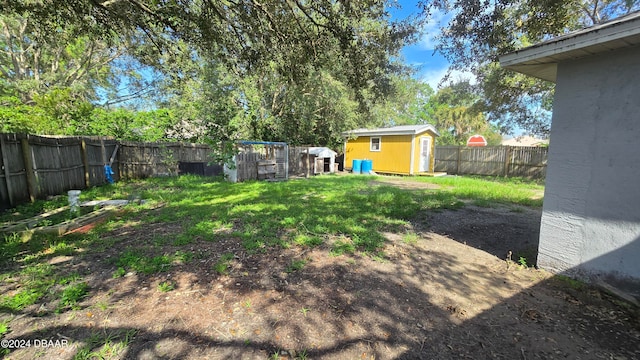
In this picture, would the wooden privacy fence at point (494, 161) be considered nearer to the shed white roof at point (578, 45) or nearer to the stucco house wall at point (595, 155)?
the shed white roof at point (578, 45)

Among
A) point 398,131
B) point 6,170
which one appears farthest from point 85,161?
point 398,131

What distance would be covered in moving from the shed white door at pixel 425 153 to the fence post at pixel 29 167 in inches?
609

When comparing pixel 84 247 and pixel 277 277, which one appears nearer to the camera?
pixel 277 277

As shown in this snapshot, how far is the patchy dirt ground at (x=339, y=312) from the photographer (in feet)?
6.65

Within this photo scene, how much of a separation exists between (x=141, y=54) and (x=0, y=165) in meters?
4.16

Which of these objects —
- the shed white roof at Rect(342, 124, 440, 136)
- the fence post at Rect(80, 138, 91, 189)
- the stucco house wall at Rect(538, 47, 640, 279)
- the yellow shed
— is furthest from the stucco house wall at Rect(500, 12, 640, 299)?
the yellow shed

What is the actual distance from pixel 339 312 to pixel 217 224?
3.24m

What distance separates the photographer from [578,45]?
2.76 metres

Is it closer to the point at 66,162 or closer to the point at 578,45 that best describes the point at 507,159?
the point at 578,45

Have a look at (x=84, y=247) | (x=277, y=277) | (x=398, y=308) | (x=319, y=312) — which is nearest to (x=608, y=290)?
(x=398, y=308)

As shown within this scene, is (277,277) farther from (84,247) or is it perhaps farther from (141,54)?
(141,54)

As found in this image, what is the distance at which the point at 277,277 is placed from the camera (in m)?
3.06

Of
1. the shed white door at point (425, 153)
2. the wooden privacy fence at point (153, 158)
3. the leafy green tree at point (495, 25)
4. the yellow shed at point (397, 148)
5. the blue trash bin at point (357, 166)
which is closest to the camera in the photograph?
the leafy green tree at point (495, 25)

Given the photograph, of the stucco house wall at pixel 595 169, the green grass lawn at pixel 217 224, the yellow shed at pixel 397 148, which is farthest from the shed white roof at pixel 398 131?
the stucco house wall at pixel 595 169
